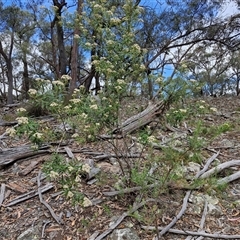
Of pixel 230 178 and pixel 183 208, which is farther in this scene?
pixel 230 178

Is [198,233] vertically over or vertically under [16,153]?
under

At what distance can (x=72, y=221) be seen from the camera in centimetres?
258

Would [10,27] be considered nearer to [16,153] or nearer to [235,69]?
[16,153]

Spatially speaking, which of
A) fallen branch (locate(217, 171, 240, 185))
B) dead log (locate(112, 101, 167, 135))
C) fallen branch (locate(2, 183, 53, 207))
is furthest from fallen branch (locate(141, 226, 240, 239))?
dead log (locate(112, 101, 167, 135))

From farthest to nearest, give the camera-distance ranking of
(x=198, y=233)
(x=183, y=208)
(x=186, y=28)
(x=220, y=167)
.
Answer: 1. (x=186, y=28)
2. (x=220, y=167)
3. (x=183, y=208)
4. (x=198, y=233)

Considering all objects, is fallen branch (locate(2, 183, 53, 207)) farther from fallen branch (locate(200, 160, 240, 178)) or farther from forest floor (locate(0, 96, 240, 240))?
fallen branch (locate(200, 160, 240, 178))

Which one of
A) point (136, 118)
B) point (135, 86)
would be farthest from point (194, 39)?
point (135, 86)

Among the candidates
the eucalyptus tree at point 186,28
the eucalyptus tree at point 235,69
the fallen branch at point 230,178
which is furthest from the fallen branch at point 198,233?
the eucalyptus tree at point 235,69

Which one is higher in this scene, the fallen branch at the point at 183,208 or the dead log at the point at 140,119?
the dead log at the point at 140,119

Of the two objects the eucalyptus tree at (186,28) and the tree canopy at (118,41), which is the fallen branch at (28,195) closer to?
the tree canopy at (118,41)

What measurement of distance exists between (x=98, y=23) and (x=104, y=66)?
1.81 feet

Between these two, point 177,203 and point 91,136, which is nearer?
point 91,136

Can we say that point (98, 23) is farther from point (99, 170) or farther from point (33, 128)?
point (99, 170)

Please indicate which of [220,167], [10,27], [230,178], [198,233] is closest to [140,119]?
[220,167]
